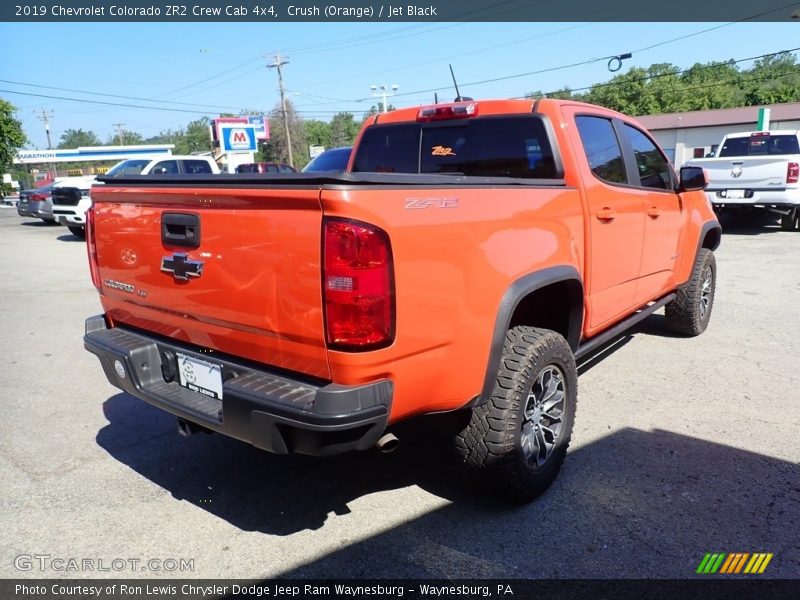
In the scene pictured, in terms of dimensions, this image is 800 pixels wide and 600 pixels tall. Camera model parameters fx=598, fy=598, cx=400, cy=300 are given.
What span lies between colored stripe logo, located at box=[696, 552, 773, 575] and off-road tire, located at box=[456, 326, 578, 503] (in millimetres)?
777

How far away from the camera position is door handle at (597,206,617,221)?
345 cm

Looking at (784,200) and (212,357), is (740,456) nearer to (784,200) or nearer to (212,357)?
(212,357)

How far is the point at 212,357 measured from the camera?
102 inches

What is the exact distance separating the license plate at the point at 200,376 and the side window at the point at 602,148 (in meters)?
2.42

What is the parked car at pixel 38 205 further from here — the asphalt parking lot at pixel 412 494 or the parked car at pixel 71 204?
the asphalt parking lot at pixel 412 494

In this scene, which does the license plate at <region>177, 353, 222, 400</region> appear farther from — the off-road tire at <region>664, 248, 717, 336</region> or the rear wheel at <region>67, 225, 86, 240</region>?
the rear wheel at <region>67, 225, 86, 240</region>

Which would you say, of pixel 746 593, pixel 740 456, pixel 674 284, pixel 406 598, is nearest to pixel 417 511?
pixel 406 598

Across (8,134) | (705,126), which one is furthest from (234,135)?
(705,126)

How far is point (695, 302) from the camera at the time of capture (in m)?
5.45

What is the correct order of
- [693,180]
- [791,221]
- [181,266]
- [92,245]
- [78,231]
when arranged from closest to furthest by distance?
[181,266] → [92,245] → [693,180] → [791,221] → [78,231]

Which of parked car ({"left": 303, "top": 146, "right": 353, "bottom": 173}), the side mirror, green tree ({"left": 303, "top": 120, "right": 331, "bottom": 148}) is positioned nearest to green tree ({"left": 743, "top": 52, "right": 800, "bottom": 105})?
parked car ({"left": 303, "top": 146, "right": 353, "bottom": 173})

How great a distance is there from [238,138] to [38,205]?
25321 millimetres

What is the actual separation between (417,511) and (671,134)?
4611cm

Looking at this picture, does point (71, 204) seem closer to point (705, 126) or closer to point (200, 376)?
point (200, 376)
